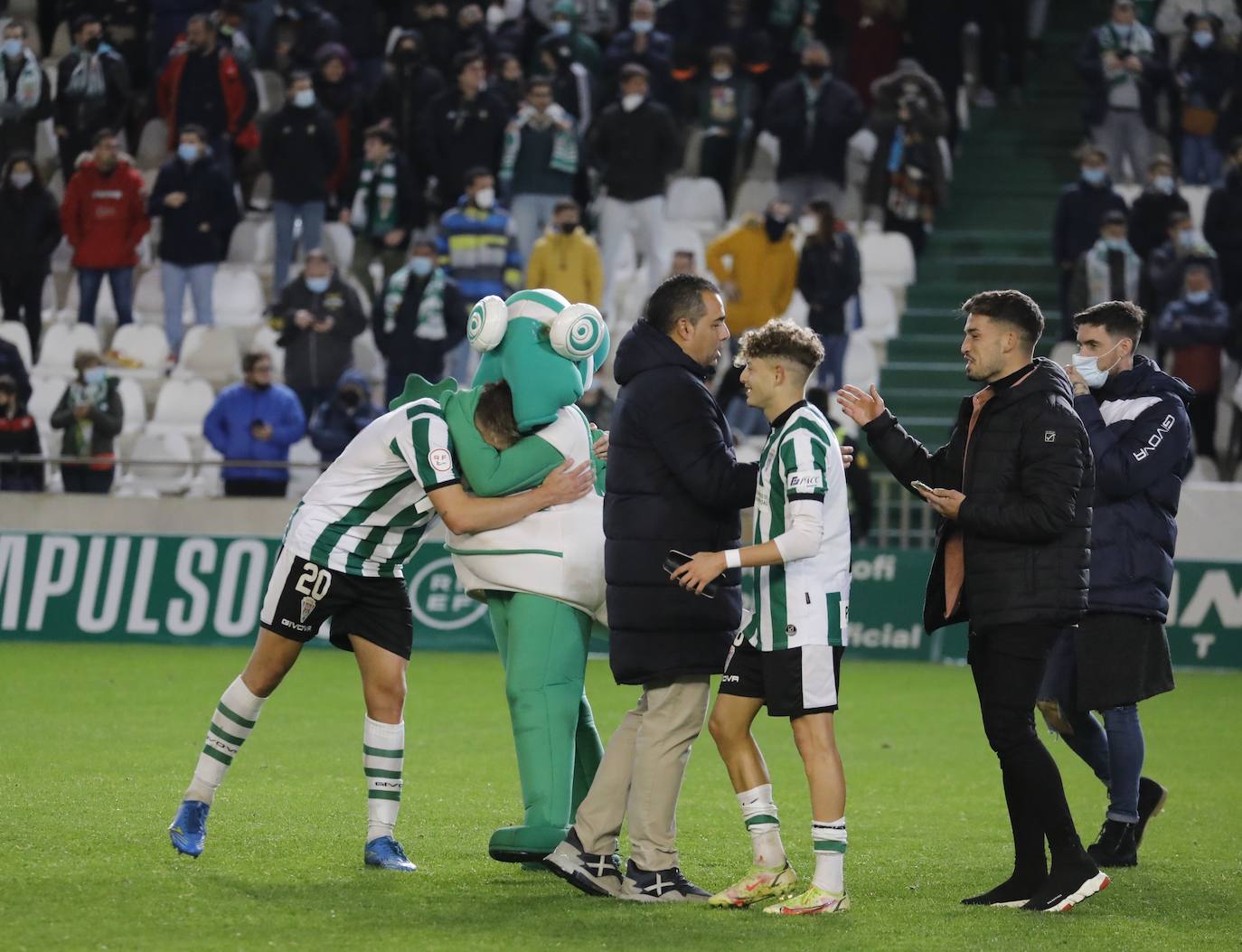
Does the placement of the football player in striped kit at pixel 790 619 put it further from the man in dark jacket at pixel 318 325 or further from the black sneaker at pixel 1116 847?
the man in dark jacket at pixel 318 325

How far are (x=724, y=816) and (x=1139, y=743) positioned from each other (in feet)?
6.02

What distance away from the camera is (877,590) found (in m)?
15.5

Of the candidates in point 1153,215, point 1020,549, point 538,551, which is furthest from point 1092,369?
point 1153,215

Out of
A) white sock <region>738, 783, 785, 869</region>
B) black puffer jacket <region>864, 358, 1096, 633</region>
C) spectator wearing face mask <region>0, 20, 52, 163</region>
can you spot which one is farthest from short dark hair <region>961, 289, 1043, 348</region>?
spectator wearing face mask <region>0, 20, 52, 163</region>

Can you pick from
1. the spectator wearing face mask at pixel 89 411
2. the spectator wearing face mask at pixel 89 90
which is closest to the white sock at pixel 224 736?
the spectator wearing face mask at pixel 89 411

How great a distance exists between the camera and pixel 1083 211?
18188 mm

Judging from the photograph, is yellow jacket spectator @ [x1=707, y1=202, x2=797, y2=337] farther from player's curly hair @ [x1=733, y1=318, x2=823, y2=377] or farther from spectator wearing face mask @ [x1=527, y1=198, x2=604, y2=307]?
player's curly hair @ [x1=733, y1=318, x2=823, y2=377]

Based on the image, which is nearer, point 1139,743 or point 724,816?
point 1139,743

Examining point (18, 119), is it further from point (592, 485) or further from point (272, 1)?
point (592, 485)

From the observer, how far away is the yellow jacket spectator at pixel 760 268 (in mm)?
18125

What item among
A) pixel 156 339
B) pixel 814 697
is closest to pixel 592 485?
pixel 814 697

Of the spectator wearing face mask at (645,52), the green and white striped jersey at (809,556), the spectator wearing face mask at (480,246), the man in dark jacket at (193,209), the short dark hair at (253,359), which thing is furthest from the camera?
the spectator wearing face mask at (645,52)

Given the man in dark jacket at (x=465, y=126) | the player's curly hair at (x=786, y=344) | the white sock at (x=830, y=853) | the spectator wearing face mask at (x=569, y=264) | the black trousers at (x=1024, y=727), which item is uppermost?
the man in dark jacket at (x=465, y=126)

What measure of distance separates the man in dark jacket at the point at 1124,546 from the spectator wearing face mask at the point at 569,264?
10478 mm
